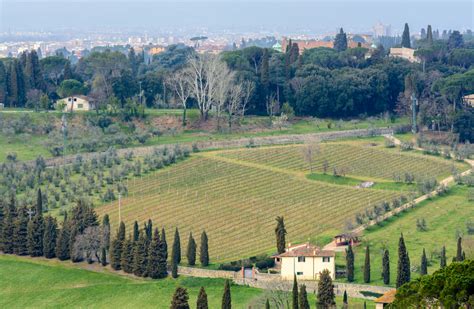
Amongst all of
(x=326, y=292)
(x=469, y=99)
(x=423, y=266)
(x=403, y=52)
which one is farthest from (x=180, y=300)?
(x=403, y=52)

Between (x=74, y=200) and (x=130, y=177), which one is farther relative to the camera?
(x=130, y=177)

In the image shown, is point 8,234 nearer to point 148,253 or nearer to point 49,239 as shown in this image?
point 49,239

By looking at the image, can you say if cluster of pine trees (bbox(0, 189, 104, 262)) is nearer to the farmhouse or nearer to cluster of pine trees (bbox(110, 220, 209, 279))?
cluster of pine trees (bbox(110, 220, 209, 279))

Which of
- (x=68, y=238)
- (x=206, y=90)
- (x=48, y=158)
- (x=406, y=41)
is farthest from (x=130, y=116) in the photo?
(x=406, y=41)

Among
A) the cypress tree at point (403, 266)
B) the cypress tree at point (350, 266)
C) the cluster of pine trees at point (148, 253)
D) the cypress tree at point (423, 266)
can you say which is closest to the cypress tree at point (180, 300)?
the cluster of pine trees at point (148, 253)

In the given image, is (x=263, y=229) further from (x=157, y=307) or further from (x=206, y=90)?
(x=206, y=90)
